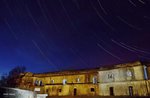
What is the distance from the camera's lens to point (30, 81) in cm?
4881

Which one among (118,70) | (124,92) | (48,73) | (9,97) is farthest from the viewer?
(48,73)

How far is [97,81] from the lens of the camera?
4053cm

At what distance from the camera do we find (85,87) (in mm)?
41438

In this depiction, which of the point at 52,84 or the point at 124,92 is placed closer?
the point at 124,92

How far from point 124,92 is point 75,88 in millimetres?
12852

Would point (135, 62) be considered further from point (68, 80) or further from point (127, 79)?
point (68, 80)

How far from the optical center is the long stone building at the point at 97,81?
3456 centimetres

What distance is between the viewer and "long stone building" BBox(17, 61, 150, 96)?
3456 centimetres

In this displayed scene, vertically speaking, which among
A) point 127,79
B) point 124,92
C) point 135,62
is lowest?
point 124,92

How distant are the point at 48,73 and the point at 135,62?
24.6 metres

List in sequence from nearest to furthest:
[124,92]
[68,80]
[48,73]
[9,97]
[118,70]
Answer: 1. [9,97]
2. [124,92]
3. [118,70]
4. [68,80]
5. [48,73]

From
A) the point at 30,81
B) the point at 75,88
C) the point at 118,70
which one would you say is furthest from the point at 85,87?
the point at 30,81

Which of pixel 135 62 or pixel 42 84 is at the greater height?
pixel 135 62

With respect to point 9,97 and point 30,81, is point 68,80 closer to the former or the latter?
point 30,81
